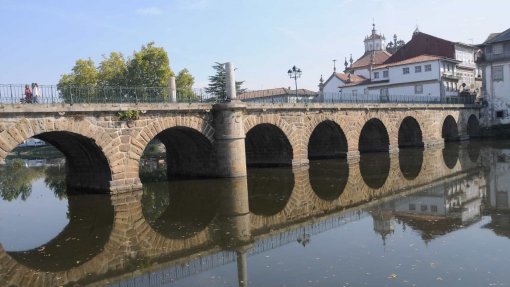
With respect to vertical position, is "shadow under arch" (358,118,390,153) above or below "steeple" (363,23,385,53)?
below

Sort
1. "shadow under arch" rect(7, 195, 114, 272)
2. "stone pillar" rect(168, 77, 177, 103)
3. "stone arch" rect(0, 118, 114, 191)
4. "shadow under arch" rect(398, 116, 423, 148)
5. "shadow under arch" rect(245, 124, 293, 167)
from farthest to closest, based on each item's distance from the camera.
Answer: "shadow under arch" rect(398, 116, 423, 148) → "shadow under arch" rect(245, 124, 293, 167) → "stone pillar" rect(168, 77, 177, 103) → "stone arch" rect(0, 118, 114, 191) → "shadow under arch" rect(7, 195, 114, 272)

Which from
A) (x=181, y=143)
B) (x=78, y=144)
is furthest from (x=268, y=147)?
(x=78, y=144)

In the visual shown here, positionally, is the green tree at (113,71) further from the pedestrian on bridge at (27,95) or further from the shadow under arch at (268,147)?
the pedestrian on bridge at (27,95)

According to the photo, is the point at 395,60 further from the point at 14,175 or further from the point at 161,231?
the point at 161,231

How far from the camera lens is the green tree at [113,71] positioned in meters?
56.7

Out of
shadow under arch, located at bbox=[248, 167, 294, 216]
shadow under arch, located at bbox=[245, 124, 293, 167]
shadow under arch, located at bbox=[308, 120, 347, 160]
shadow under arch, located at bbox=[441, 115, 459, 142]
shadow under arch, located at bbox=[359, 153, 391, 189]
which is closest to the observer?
shadow under arch, located at bbox=[248, 167, 294, 216]

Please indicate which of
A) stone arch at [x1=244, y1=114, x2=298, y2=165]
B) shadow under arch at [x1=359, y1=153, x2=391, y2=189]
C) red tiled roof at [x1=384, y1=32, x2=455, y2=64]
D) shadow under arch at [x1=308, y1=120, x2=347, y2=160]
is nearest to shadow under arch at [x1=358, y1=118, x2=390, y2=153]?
shadow under arch at [x1=359, y1=153, x2=391, y2=189]

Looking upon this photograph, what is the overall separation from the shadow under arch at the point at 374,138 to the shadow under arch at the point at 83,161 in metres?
24.3

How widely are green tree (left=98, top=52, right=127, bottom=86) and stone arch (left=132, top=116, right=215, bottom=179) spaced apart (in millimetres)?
29991

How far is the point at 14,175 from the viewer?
37531 mm

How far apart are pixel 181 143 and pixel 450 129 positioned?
35097 mm

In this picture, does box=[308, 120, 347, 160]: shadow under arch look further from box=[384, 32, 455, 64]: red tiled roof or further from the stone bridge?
box=[384, 32, 455, 64]: red tiled roof

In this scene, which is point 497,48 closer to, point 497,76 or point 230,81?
point 497,76

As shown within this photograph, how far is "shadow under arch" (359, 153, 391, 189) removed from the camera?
2333 cm
